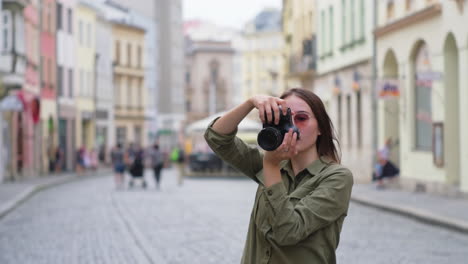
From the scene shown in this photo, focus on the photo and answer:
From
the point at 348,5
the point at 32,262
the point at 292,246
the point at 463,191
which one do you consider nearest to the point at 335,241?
the point at 292,246

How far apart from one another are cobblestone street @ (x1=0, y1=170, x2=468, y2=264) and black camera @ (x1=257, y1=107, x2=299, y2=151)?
31.2 feet

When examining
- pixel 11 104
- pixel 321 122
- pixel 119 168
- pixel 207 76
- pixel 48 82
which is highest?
pixel 207 76

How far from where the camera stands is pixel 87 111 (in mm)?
71812

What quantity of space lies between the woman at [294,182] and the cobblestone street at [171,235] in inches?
350

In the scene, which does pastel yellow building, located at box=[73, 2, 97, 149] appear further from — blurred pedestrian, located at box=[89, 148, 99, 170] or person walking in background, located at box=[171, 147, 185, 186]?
person walking in background, located at box=[171, 147, 185, 186]

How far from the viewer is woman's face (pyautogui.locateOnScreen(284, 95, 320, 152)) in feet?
14.7

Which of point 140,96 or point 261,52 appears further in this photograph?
point 261,52

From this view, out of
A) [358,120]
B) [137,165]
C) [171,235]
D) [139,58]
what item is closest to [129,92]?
[139,58]

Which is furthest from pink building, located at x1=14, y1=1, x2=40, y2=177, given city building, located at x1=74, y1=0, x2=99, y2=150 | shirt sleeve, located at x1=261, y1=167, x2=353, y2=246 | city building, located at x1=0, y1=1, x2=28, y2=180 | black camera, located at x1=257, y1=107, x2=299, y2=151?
black camera, located at x1=257, y1=107, x2=299, y2=151

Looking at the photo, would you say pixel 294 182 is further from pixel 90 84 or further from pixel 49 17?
pixel 90 84

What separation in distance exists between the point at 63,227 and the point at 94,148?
171 feet

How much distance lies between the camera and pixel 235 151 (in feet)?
15.5

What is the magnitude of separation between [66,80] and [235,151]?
60.4m

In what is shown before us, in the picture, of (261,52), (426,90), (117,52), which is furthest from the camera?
(261,52)
